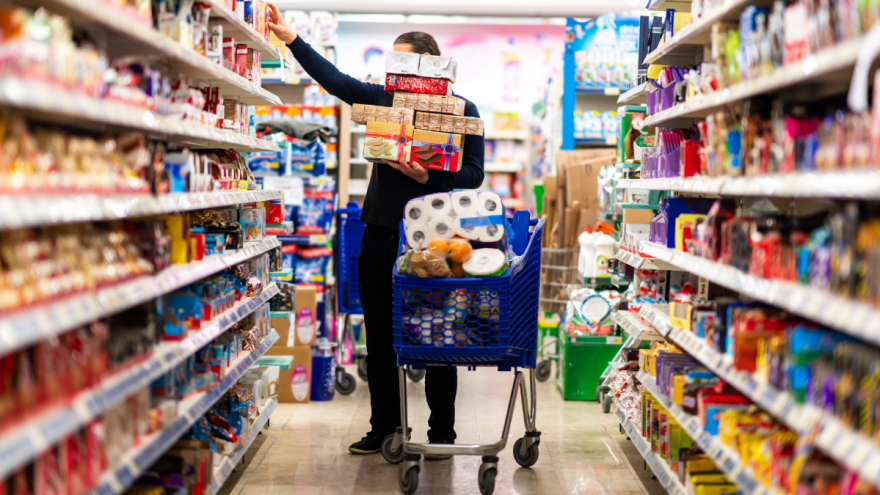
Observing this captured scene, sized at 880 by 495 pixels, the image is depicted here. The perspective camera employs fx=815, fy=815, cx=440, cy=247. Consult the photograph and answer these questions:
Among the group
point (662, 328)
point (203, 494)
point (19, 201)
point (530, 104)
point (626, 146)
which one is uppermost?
point (530, 104)

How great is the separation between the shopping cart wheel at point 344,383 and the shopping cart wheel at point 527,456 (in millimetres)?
1830

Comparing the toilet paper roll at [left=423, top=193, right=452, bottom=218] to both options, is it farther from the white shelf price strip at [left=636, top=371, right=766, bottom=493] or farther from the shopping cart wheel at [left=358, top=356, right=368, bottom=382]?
the shopping cart wheel at [left=358, top=356, right=368, bottom=382]

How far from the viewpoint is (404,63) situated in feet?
12.2

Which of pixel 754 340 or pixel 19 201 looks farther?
pixel 754 340

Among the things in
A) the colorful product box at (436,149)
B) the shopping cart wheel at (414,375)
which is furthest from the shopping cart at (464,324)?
the shopping cart wheel at (414,375)

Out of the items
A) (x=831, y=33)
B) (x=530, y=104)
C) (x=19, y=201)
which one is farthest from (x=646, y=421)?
(x=530, y=104)

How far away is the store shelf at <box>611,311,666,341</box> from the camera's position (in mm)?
3834

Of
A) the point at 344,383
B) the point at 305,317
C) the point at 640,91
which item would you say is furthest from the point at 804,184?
the point at 344,383

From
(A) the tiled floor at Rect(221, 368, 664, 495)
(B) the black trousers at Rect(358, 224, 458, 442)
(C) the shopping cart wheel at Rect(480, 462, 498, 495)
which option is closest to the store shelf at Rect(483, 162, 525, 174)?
(A) the tiled floor at Rect(221, 368, 664, 495)

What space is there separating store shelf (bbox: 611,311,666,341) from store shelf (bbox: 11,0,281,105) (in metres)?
2.09

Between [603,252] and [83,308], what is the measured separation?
404 centimetres

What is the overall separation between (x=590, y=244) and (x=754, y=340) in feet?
10.1

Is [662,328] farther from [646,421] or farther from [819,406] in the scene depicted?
[819,406]

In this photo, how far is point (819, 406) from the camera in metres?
1.95
